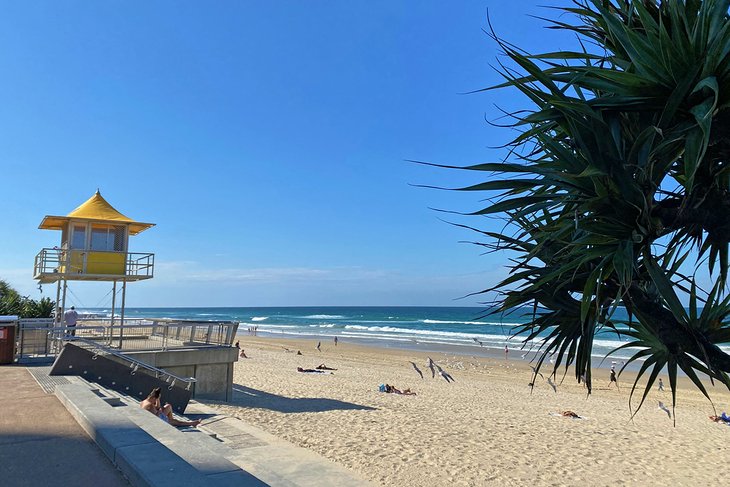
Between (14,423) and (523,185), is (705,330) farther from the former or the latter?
(14,423)

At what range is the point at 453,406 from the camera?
16516mm

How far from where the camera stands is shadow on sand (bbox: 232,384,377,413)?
1393 cm

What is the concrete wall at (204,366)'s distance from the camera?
43.3 ft

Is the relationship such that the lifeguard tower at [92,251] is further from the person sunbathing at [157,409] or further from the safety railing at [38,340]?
the person sunbathing at [157,409]

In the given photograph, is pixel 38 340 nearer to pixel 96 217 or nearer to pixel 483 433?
pixel 96 217

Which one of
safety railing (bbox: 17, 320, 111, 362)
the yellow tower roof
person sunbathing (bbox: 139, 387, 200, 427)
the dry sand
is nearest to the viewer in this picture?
person sunbathing (bbox: 139, 387, 200, 427)

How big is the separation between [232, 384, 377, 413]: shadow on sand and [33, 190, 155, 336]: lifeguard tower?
4100 millimetres

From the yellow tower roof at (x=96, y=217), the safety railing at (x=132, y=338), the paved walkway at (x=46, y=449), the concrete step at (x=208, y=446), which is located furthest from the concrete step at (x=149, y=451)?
the yellow tower roof at (x=96, y=217)

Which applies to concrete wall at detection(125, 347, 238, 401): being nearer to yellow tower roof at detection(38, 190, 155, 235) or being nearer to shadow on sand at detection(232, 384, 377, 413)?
shadow on sand at detection(232, 384, 377, 413)

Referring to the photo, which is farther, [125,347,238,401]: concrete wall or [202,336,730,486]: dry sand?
[125,347,238,401]: concrete wall

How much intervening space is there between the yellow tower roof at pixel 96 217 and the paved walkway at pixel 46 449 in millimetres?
8673

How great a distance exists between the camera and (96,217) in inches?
614

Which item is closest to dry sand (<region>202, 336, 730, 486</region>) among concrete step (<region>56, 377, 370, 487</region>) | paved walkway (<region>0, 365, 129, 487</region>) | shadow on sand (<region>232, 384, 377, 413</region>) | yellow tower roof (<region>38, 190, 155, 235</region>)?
shadow on sand (<region>232, 384, 377, 413</region>)

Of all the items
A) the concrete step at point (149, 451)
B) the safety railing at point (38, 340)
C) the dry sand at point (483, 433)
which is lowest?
the dry sand at point (483, 433)
